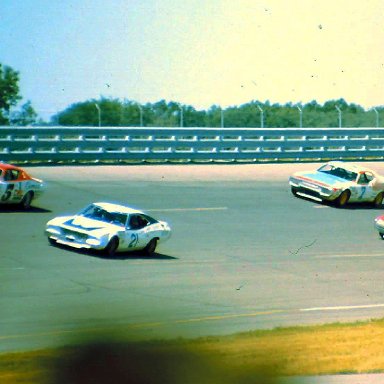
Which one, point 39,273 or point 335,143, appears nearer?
point 39,273

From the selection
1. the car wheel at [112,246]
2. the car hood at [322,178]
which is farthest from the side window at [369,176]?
the car wheel at [112,246]

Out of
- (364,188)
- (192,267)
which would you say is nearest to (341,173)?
(364,188)

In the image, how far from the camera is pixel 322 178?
30.4 metres

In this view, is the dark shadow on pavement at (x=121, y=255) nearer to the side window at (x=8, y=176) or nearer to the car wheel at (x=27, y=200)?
the side window at (x=8, y=176)

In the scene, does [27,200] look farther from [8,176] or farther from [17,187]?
[8,176]

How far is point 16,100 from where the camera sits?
13.0 m

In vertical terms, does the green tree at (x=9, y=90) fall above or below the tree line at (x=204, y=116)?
above

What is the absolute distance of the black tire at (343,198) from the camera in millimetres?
30047

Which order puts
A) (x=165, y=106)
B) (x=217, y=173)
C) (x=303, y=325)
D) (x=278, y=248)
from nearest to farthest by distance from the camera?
1. (x=303, y=325)
2. (x=278, y=248)
3. (x=217, y=173)
4. (x=165, y=106)

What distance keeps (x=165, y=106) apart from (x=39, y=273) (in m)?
23.6

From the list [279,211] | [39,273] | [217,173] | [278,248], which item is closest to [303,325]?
[39,273]

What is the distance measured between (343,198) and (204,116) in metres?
13.7

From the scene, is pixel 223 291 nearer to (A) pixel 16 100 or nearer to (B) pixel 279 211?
(A) pixel 16 100

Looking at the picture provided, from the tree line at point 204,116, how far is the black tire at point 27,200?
7229 millimetres
